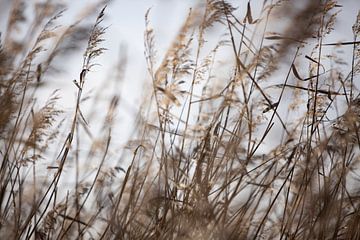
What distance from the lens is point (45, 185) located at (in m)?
2.46

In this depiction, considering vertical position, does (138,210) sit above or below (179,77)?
below

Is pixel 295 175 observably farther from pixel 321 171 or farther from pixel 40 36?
pixel 40 36

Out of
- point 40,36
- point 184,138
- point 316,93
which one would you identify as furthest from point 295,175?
point 40,36

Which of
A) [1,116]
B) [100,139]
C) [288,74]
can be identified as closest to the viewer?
[1,116]

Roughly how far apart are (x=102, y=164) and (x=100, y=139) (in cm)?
26

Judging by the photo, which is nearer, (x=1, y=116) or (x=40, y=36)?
(x=1, y=116)

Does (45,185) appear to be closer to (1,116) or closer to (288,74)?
(1,116)

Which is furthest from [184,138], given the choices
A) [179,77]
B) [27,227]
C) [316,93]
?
[27,227]

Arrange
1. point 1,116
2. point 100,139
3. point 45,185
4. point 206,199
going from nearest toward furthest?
point 206,199 < point 1,116 < point 45,185 < point 100,139

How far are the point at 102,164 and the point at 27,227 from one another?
45 cm

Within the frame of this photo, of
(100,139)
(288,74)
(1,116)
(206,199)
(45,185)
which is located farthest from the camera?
(100,139)

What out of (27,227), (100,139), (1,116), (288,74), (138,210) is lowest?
(27,227)

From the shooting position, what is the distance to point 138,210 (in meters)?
2.11

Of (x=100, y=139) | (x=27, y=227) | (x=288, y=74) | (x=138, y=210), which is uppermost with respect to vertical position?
(x=288, y=74)
